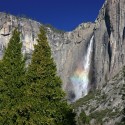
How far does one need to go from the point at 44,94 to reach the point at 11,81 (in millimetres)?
2753

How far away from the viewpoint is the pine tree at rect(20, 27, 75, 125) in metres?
25.1

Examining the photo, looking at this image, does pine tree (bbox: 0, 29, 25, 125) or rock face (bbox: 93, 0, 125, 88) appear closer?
pine tree (bbox: 0, 29, 25, 125)

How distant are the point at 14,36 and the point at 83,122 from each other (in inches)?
3534

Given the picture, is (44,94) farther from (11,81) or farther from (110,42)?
(110,42)

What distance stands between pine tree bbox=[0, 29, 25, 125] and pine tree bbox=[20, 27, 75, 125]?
0.90 meters

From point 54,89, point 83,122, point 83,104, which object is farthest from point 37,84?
point 83,104

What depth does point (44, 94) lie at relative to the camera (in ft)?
83.8

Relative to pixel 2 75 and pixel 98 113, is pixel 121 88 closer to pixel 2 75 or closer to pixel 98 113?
pixel 98 113

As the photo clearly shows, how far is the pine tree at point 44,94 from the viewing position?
2514 cm

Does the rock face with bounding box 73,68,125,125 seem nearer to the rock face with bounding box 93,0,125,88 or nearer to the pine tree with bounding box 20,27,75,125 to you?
the rock face with bounding box 93,0,125,88

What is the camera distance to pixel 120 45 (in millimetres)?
175500

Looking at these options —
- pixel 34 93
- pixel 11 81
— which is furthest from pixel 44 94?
pixel 11 81

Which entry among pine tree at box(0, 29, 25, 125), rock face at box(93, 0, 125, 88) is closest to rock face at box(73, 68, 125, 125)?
rock face at box(93, 0, 125, 88)

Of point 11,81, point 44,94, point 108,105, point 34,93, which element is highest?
point 108,105
